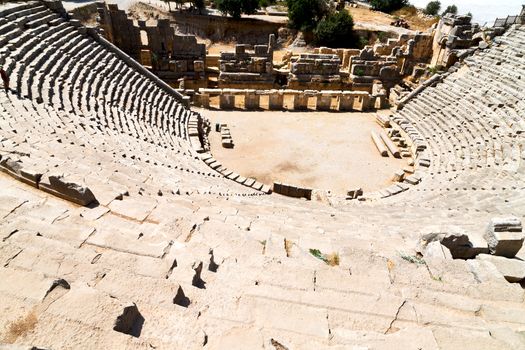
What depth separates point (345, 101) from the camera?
67.5 feet

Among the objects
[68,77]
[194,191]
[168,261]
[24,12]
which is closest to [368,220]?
[194,191]

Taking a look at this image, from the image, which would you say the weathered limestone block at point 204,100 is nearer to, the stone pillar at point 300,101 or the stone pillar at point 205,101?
the stone pillar at point 205,101

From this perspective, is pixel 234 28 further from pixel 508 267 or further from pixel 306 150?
pixel 508 267

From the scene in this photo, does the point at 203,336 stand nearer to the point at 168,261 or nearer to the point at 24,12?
the point at 168,261

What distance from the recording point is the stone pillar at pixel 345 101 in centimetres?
2039

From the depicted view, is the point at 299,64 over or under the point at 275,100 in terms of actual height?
over

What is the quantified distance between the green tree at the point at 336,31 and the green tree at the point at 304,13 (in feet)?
3.56

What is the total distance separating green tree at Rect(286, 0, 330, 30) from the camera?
32.2m

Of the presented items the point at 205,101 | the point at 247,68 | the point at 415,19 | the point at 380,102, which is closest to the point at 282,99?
the point at 247,68

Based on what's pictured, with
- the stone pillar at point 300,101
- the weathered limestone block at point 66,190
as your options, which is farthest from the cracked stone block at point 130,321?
the stone pillar at point 300,101

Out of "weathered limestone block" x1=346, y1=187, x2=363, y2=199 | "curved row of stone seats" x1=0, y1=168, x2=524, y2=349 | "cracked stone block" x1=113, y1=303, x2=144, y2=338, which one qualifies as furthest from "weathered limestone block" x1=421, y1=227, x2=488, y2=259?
"weathered limestone block" x1=346, y1=187, x2=363, y2=199

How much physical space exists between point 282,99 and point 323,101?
2.33m

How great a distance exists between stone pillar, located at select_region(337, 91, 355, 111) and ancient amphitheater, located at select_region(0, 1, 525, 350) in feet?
31.4

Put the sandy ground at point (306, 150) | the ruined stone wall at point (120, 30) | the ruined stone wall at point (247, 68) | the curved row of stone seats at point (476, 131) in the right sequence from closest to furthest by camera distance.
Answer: the curved row of stone seats at point (476, 131), the sandy ground at point (306, 150), the ruined stone wall at point (120, 30), the ruined stone wall at point (247, 68)
